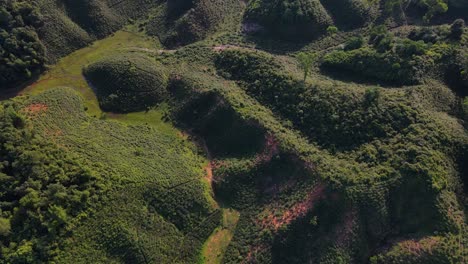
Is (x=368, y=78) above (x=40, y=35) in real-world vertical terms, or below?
below

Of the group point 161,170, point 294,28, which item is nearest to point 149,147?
point 161,170

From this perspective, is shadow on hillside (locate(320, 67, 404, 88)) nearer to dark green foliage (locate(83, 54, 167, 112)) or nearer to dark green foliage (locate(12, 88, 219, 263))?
dark green foliage (locate(12, 88, 219, 263))

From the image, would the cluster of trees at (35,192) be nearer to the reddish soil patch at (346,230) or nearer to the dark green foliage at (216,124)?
the dark green foliage at (216,124)

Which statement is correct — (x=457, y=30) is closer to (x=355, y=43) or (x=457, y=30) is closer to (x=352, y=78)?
(x=355, y=43)

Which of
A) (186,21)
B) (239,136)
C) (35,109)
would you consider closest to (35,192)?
(35,109)

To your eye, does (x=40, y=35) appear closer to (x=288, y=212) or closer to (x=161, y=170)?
(x=161, y=170)

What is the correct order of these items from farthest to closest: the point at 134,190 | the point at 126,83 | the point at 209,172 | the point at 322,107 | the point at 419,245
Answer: the point at 126,83, the point at 209,172, the point at 322,107, the point at 134,190, the point at 419,245
